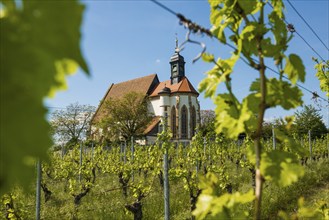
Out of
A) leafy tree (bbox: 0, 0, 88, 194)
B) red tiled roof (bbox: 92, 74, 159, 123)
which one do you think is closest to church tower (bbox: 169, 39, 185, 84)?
red tiled roof (bbox: 92, 74, 159, 123)

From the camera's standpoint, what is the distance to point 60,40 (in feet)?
1.78

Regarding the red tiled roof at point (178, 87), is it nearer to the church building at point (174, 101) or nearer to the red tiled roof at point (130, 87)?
the church building at point (174, 101)

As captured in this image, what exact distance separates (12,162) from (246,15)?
1229 mm

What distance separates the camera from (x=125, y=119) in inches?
1793

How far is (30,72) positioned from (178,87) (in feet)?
164

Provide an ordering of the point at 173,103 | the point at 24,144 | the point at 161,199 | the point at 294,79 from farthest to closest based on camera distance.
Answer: the point at 173,103 < the point at 161,199 < the point at 294,79 < the point at 24,144

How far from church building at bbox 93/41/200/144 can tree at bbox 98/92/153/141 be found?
1.72 metres

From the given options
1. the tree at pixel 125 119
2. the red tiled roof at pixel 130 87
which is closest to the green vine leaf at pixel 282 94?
the tree at pixel 125 119

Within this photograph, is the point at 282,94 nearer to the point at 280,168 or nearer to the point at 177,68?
the point at 280,168

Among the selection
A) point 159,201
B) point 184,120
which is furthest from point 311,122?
point 159,201

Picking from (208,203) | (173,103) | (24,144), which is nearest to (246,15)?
(208,203)

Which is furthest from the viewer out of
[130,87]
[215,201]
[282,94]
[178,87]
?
[130,87]

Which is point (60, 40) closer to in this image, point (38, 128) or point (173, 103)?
point (38, 128)

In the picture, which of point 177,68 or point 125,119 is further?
point 177,68
